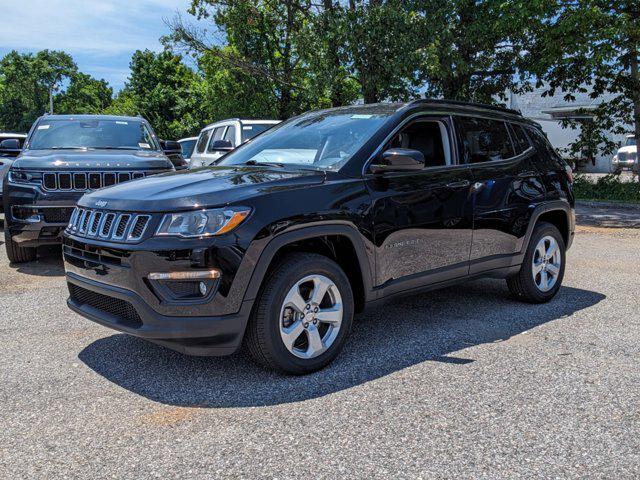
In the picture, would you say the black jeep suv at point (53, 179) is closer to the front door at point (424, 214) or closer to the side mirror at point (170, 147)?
the side mirror at point (170, 147)

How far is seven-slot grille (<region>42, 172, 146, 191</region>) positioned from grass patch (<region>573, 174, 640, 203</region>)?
520 inches

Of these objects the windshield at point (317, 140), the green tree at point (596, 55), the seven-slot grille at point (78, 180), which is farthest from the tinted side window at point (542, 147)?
the green tree at point (596, 55)

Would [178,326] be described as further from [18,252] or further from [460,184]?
[18,252]

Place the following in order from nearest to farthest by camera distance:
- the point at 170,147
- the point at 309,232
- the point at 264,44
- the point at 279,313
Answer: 1. the point at 279,313
2. the point at 309,232
3. the point at 170,147
4. the point at 264,44

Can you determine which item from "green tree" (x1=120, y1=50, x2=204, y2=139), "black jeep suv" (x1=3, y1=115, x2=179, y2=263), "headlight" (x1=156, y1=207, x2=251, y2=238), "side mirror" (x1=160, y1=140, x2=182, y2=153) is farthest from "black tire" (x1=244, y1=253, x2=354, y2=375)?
"green tree" (x1=120, y1=50, x2=204, y2=139)

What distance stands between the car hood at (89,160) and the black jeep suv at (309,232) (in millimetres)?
2589

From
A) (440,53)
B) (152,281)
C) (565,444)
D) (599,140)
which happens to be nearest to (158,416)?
(152,281)

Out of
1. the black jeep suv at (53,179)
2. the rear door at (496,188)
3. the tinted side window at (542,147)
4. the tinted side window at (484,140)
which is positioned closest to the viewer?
the rear door at (496,188)

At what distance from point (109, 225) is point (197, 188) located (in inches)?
22.9

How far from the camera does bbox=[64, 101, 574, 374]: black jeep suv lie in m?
3.58

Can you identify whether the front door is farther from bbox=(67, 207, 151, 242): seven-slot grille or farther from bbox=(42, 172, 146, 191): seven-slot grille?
bbox=(42, 172, 146, 191): seven-slot grille

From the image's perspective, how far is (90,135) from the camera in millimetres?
8414

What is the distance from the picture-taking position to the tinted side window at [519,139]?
18.9 feet

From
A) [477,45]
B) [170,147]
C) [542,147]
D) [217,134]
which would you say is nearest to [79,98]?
[477,45]
